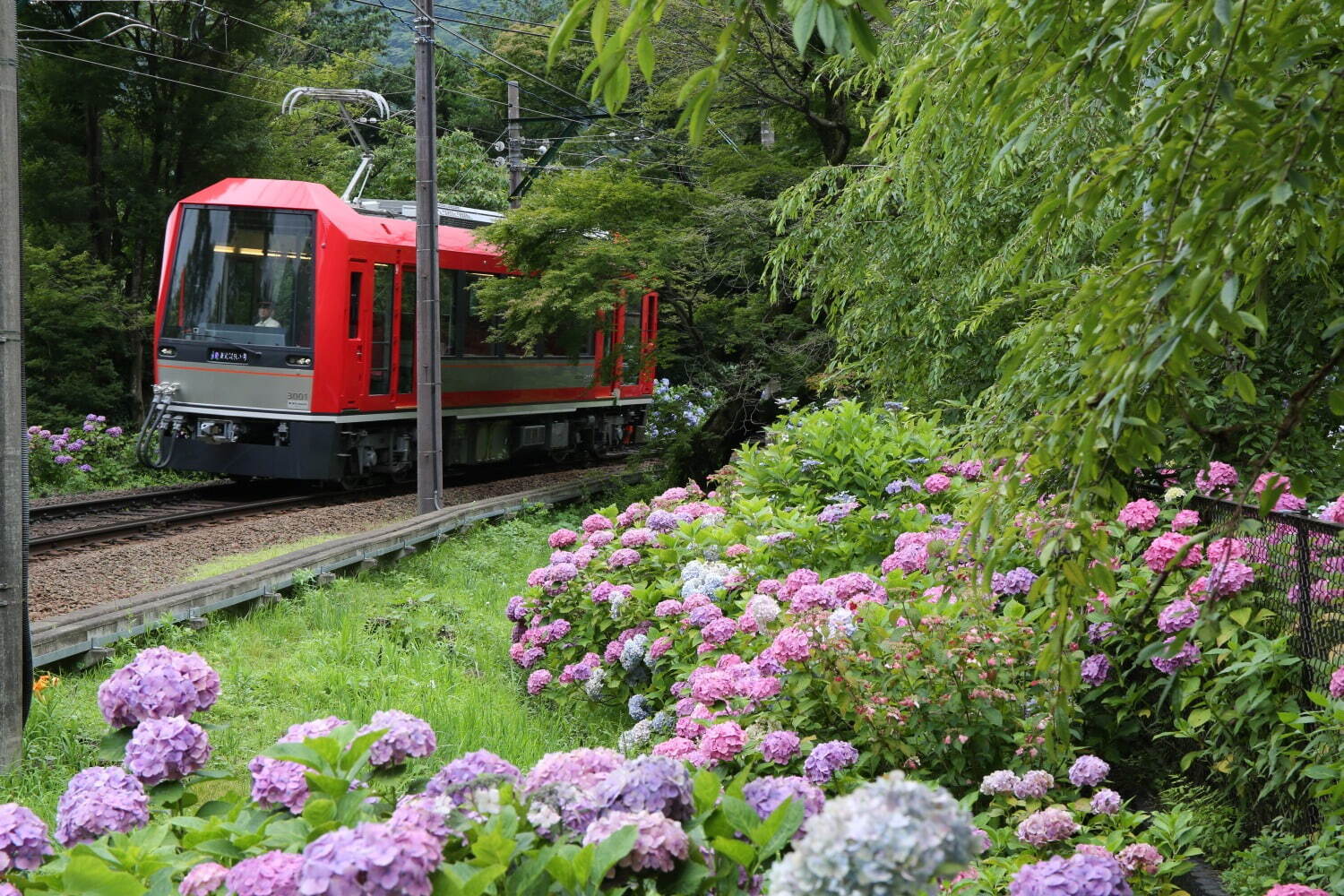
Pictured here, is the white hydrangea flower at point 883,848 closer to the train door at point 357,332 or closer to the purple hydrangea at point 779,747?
the purple hydrangea at point 779,747

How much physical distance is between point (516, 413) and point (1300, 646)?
1412cm

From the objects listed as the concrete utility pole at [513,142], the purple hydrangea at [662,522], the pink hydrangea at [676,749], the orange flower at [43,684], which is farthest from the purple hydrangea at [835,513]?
the concrete utility pole at [513,142]

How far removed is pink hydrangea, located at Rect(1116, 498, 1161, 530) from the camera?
190 inches

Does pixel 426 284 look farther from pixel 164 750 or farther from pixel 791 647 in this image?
pixel 164 750

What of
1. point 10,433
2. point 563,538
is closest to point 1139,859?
point 10,433

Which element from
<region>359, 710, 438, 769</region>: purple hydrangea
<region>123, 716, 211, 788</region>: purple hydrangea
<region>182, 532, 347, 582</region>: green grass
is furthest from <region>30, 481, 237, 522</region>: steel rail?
<region>359, 710, 438, 769</region>: purple hydrangea

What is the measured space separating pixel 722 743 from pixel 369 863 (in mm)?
1871

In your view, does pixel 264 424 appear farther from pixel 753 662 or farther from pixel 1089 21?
pixel 1089 21

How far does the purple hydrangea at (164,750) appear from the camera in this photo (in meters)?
2.64

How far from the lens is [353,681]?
651cm

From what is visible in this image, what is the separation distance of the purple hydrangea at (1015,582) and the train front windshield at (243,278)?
32.7ft

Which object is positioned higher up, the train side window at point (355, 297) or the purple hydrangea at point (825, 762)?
the train side window at point (355, 297)

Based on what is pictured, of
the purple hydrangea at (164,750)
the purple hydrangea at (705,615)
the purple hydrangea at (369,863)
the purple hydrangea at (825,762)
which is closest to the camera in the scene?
the purple hydrangea at (369,863)

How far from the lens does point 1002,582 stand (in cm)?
488
